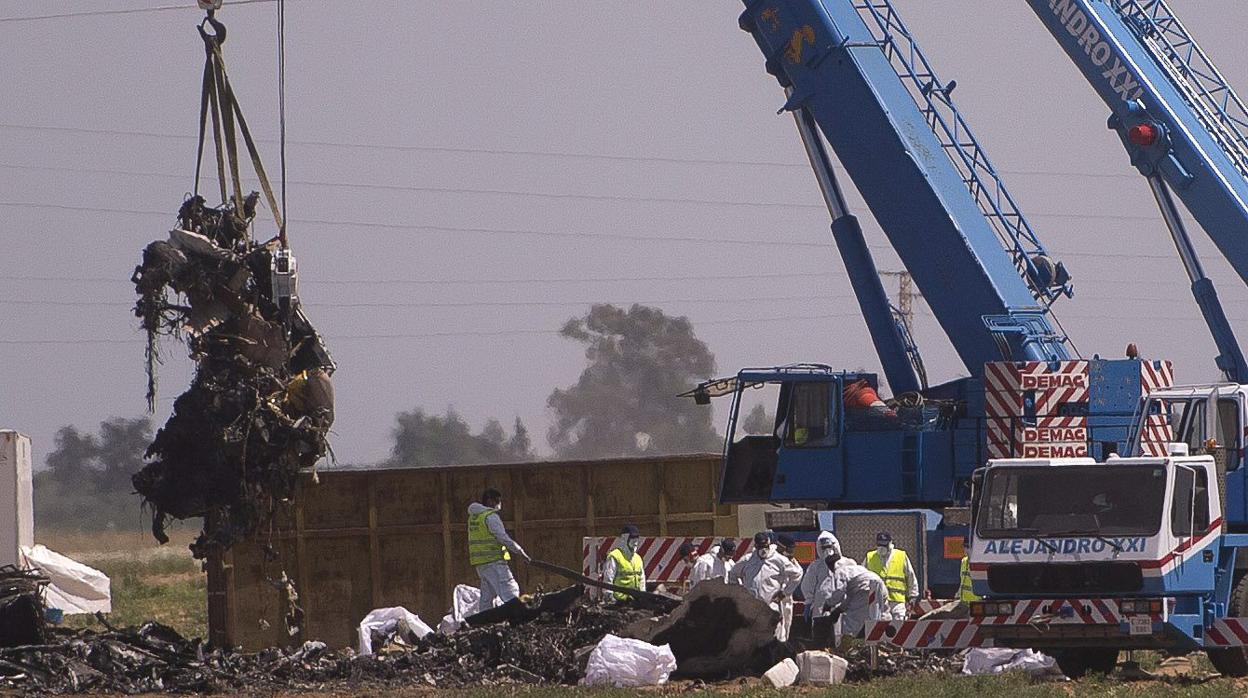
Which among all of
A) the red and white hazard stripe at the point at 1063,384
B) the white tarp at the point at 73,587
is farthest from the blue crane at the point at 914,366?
the white tarp at the point at 73,587

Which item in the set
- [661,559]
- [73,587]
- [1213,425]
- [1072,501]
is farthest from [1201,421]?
[73,587]

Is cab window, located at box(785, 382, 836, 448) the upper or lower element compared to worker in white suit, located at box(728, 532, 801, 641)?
upper

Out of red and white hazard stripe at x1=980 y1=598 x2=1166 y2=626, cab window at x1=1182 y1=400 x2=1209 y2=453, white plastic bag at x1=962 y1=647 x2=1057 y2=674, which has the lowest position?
white plastic bag at x1=962 y1=647 x2=1057 y2=674

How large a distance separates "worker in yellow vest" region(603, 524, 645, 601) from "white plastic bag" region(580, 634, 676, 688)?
3.97m

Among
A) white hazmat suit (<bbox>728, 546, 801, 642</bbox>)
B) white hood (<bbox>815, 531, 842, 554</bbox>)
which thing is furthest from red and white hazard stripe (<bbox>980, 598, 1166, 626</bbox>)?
white hazmat suit (<bbox>728, 546, 801, 642</bbox>)

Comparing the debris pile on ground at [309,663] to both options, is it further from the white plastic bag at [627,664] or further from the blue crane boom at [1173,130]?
the blue crane boom at [1173,130]

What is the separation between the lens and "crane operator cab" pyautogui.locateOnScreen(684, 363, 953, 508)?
1906 cm

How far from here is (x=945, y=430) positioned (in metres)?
19.1

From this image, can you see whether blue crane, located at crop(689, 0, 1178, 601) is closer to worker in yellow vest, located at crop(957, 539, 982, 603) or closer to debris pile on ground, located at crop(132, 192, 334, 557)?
worker in yellow vest, located at crop(957, 539, 982, 603)

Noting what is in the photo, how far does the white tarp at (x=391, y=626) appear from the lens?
17828 mm

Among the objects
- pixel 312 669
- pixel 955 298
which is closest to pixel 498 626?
pixel 312 669

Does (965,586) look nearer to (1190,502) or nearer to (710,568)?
(710,568)

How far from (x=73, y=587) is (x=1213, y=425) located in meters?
16.5

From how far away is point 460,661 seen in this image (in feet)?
51.2
